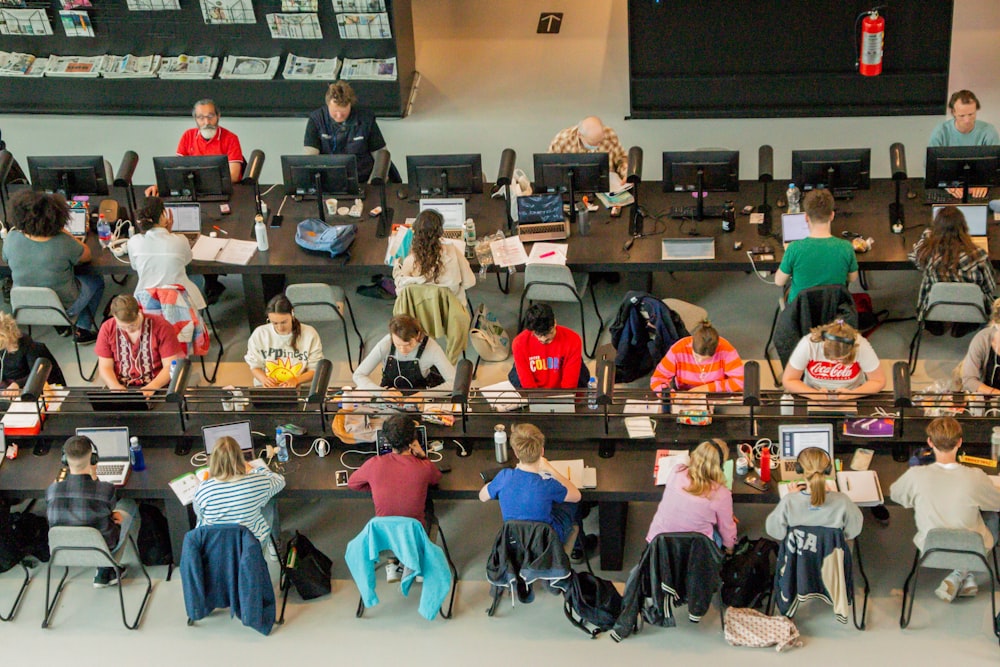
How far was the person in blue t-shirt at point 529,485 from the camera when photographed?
6633 mm

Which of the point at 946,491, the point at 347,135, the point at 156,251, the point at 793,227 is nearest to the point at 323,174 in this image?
the point at 347,135

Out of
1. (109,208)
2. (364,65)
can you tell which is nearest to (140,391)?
(109,208)

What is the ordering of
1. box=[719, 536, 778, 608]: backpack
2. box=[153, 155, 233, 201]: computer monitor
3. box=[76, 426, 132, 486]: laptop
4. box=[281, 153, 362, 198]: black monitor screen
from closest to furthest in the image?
1. box=[719, 536, 778, 608]: backpack
2. box=[76, 426, 132, 486]: laptop
3. box=[281, 153, 362, 198]: black monitor screen
4. box=[153, 155, 233, 201]: computer monitor

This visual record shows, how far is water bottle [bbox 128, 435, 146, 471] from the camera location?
715 cm

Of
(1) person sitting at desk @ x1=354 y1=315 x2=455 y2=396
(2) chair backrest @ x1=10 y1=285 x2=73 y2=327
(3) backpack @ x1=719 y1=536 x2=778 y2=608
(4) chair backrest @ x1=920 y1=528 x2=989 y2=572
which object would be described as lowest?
(3) backpack @ x1=719 y1=536 x2=778 y2=608

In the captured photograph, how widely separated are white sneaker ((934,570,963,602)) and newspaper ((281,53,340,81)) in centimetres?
757

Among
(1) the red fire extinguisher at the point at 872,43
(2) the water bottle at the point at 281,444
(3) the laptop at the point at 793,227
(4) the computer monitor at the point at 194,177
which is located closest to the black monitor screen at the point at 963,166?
(3) the laptop at the point at 793,227

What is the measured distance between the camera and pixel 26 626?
23.2 ft

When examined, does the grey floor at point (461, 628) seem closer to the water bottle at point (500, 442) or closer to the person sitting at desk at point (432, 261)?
the water bottle at point (500, 442)

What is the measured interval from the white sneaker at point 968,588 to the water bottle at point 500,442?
251 centimetres

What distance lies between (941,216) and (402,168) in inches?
198

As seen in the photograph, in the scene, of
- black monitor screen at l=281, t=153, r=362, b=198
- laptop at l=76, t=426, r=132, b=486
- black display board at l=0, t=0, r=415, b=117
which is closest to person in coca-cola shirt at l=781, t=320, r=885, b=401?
black monitor screen at l=281, t=153, r=362, b=198

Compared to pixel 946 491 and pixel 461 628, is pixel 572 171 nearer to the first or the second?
pixel 461 628

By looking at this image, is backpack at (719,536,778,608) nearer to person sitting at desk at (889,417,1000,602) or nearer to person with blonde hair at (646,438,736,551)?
person with blonde hair at (646,438,736,551)
